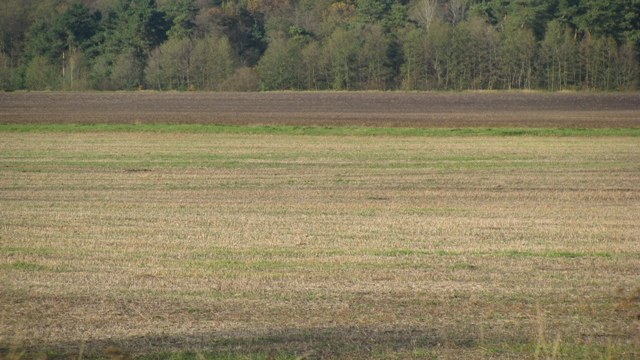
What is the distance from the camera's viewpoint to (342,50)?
99.7 m

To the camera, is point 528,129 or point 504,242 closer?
point 504,242

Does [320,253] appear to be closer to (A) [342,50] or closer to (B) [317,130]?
(B) [317,130]

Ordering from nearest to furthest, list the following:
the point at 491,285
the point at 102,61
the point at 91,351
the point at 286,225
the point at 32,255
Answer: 1. the point at 91,351
2. the point at 491,285
3. the point at 32,255
4. the point at 286,225
5. the point at 102,61

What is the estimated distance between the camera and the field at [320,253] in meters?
8.60

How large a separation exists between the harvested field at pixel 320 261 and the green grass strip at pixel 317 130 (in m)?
14.4

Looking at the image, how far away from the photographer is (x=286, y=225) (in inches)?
623

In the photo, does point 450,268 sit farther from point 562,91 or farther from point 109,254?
point 562,91

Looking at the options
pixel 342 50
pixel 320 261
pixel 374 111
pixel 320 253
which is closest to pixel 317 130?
pixel 374 111

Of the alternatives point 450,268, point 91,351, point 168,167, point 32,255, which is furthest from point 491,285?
point 168,167

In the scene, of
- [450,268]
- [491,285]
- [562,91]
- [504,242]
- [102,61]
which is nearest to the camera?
[491,285]

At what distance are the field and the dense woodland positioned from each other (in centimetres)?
6576

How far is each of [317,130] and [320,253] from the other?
2965cm

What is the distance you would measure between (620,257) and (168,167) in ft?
53.5

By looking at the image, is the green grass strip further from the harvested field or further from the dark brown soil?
the harvested field
